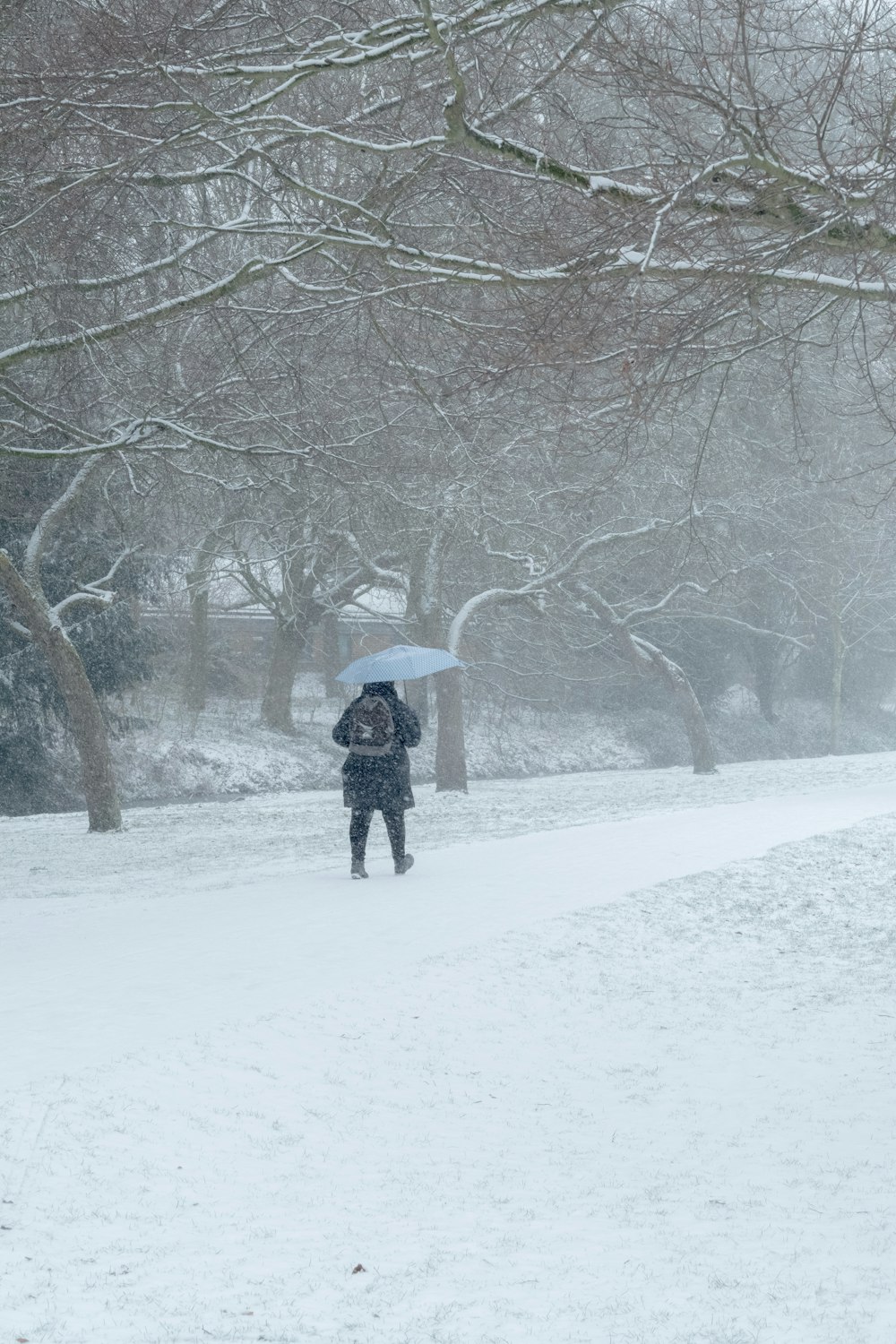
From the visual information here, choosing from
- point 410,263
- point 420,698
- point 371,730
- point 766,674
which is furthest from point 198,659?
point 410,263

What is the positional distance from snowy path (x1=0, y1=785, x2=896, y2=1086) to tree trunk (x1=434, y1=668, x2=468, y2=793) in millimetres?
9910

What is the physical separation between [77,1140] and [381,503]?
18272mm

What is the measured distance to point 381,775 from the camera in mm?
12922

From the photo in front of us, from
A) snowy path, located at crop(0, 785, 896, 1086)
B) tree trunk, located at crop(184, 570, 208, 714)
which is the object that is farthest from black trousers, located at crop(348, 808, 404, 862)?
tree trunk, located at crop(184, 570, 208, 714)

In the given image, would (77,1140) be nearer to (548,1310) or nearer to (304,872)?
(548,1310)

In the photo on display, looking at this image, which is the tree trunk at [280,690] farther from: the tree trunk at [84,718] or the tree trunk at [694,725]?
the tree trunk at [84,718]

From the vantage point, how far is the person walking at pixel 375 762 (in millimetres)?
12906

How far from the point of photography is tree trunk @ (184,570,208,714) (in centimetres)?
3303

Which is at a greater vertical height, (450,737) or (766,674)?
(766,674)

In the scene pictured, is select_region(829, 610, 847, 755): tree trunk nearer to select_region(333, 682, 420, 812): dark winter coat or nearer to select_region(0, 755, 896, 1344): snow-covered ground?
select_region(0, 755, 896, 1344): snow-covered ground

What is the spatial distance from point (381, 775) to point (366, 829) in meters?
0.67

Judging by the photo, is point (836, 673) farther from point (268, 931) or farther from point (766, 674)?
point (268, 931)

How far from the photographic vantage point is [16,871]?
1633cm

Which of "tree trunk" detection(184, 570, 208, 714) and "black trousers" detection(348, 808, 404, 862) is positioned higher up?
"tree trunk" detection(184, 570, 208, 714)
